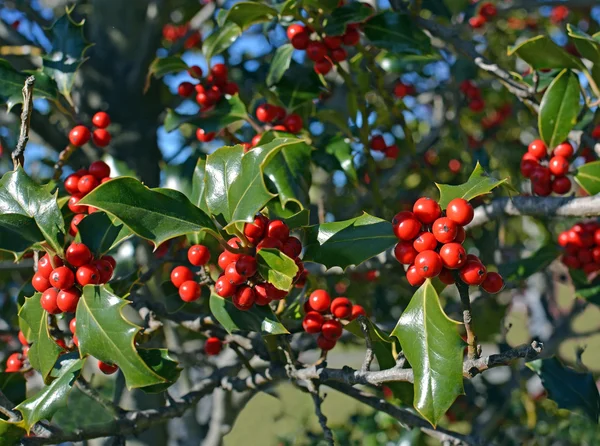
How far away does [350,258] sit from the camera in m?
1.04

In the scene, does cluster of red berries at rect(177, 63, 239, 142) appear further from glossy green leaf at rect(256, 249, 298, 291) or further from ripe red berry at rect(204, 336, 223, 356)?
glossy green leaf at rect(256, 249, 298, 291)

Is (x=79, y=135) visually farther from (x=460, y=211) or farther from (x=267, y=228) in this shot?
(x=460, y=211)

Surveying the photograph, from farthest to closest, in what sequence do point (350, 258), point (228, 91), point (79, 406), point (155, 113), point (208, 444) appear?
1. point (155, 113)
2. point (208, 444)
3. point (79, 406)
4. point (228, 91)
5. point (350, 258)

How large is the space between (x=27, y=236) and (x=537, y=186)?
123cm

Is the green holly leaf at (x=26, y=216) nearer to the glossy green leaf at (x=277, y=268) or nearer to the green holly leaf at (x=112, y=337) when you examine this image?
the green holly leaf at (x=112, y=337)

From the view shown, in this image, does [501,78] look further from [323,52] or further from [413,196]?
[413,196]

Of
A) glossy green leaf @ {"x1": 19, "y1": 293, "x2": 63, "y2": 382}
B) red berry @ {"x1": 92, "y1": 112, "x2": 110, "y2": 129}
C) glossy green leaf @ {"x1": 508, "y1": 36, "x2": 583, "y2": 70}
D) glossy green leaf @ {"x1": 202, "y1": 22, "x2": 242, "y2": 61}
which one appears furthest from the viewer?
glossy green leaf @ {"x1": 202, "y1": 22, "x2": 242, "y2": 61}

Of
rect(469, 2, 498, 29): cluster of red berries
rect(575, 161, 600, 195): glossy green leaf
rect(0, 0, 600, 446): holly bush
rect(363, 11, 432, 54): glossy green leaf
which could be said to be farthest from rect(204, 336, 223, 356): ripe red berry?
rect(469, 2, 498, 29): cluster of red berries

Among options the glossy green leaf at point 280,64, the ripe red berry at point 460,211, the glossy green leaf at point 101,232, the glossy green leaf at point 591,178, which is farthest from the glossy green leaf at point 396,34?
the glossy green leaf at point 101,232

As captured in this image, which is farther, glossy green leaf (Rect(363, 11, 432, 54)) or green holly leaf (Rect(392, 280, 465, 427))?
glossy green leaf (Rect(363, 11, 432, 54))

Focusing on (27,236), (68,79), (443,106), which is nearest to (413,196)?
(443,106)

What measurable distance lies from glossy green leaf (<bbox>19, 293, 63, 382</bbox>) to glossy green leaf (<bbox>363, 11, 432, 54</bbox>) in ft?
3.56

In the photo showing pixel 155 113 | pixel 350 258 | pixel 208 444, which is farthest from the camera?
pixel 155 113

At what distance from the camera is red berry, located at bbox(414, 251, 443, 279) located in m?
0.92
